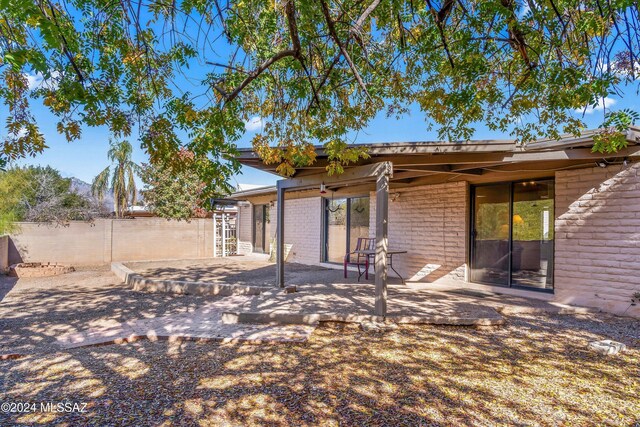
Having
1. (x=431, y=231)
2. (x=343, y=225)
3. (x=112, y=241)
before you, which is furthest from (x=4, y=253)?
(x=431, y=231)

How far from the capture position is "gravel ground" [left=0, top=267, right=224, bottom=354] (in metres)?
5.16

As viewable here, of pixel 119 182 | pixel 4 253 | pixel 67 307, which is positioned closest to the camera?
pixel 67 307

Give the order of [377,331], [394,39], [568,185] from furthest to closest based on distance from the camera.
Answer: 1. [568,185]
2. [394,39]
3. [377,331]

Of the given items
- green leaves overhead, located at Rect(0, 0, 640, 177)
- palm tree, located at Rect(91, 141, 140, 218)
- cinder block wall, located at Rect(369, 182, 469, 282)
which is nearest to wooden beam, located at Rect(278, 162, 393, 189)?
green leaves overhead, located at Rect(0, 0, 640, 177)

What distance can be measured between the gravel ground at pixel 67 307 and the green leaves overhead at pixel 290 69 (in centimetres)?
274

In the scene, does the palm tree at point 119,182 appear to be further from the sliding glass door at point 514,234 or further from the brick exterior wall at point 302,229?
the sliding glass door at point 514,234

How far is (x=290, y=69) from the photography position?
542 centimetres

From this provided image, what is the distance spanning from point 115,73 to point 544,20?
185 inches

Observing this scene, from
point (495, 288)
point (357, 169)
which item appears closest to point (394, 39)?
point (357, 169)

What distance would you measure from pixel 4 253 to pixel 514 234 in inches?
516

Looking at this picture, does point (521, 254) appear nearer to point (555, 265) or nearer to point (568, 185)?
point (555, 265)

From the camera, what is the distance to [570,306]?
20.1ft

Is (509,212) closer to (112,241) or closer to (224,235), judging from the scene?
(224,235)

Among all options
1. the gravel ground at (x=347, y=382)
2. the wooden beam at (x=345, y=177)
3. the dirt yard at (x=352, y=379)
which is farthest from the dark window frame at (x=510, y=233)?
the wooden beam at (x=345, y=177)
